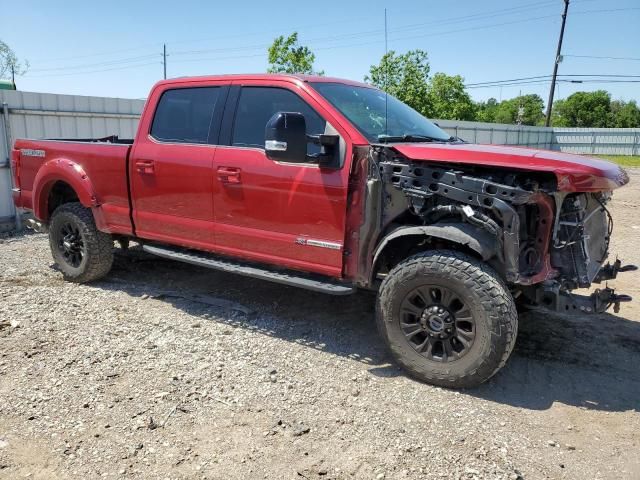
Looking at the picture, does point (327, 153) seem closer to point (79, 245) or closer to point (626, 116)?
point (79, 245)

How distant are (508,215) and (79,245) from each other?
14.7 feet

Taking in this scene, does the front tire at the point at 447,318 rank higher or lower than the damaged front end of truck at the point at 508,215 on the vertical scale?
lower

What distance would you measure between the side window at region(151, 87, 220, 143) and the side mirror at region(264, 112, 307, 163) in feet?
3.41

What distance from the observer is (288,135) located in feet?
13.0

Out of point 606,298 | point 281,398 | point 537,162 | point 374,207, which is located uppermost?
point 537,162

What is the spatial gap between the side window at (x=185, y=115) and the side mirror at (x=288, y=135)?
40.9 inches

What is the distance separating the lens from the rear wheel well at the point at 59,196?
6219 millimetres

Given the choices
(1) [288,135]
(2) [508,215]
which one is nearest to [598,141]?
(2) [508,215]

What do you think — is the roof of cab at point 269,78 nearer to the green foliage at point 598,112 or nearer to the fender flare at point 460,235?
the fender flare at point 460,235

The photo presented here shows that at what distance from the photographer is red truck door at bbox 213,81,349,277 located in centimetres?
415

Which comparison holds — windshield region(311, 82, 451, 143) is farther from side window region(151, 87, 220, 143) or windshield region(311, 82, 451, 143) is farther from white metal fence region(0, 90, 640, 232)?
white metal fence region(0, 90, 640, 232)

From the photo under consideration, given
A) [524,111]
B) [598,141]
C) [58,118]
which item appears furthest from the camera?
[524,111]

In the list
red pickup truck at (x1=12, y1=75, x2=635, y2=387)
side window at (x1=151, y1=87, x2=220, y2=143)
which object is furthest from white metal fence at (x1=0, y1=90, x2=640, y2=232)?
side window at (x1=151, y1=87, x2=220, y2=143)

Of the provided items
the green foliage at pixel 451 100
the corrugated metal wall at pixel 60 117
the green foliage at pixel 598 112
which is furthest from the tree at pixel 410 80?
the green foliage at pixel 598 112
